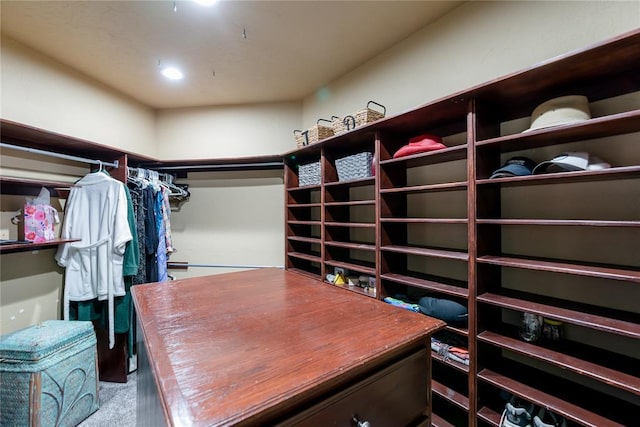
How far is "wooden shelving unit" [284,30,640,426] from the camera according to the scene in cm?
118

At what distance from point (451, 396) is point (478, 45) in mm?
2227

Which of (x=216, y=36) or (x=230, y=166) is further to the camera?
(x=230, y=166)

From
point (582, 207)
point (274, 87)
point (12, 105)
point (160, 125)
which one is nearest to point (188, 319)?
point (582, 207)

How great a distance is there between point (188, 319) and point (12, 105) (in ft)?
8.07

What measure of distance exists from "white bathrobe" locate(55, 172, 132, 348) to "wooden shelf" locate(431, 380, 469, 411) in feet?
8.39

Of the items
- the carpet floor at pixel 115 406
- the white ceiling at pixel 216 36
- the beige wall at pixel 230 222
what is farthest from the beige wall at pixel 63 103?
the carpet floor at pixel 115 406

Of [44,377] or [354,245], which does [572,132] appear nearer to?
[354,245]

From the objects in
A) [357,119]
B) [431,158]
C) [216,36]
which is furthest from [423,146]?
[216,36]

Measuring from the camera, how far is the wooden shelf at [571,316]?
108cm

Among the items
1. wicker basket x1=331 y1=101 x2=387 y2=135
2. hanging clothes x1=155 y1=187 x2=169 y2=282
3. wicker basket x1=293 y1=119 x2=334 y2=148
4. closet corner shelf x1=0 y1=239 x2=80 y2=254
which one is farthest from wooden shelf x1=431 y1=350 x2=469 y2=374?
closet corner shelf x1=0 y1=239 x2=80 y2=254

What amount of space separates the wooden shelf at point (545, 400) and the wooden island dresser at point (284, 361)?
2.34 feet

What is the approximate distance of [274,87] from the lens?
9.86 feet

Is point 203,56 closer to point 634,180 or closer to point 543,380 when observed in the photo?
point 634,180

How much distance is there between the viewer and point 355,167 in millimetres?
2254
